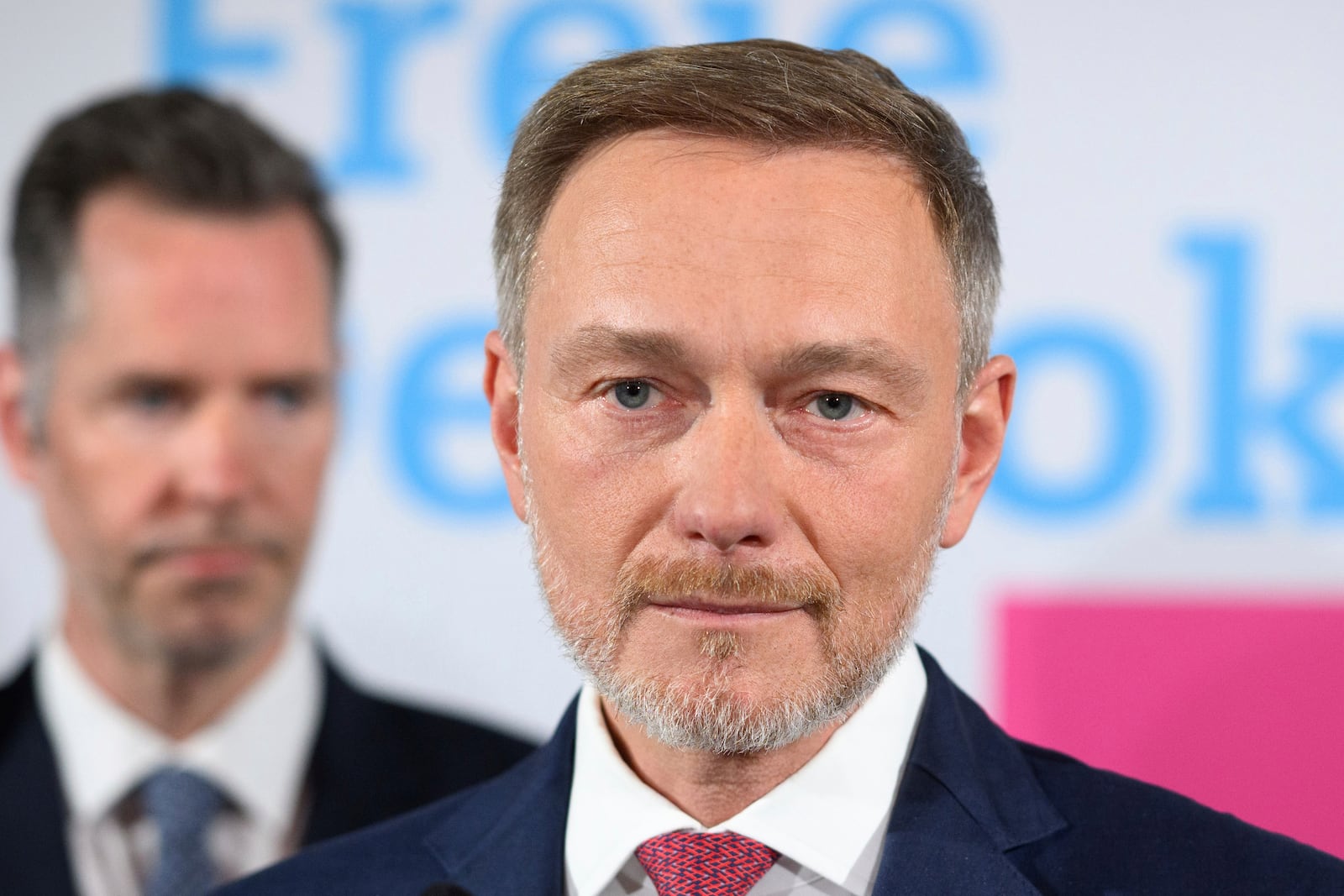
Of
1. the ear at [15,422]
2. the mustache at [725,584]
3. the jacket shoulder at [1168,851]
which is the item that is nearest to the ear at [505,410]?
the mustache at [725,584]

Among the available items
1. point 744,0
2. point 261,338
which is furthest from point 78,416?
point 744,0

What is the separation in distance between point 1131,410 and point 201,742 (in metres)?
1.87

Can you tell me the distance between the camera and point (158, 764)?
2.82 metres

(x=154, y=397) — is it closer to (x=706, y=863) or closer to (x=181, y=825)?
(x=181, y=825)

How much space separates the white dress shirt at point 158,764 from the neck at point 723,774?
1.39 metres

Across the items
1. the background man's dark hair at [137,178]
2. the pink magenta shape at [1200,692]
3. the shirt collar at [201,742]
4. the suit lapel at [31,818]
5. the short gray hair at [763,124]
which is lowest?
the suit lapel at [31,818]

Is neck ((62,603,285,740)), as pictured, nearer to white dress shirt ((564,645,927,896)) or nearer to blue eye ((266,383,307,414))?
blue eye ((266,383,307,414))

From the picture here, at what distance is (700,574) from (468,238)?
179cm

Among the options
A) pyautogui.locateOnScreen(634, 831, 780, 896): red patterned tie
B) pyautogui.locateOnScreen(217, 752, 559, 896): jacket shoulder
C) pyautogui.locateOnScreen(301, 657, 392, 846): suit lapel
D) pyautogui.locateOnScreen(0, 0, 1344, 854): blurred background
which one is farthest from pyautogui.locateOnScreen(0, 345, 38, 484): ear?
pyautogui.locateOnScreen(634, 831, 780, 896): red patterned tie

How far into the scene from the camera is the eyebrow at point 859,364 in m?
1.49

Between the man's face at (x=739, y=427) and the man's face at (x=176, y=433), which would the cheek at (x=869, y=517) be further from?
the man's face at (x=176, y=433)

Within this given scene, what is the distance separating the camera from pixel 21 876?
2.66m

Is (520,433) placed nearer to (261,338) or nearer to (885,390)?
(885,390)

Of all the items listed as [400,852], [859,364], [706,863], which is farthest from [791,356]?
[400,852]
